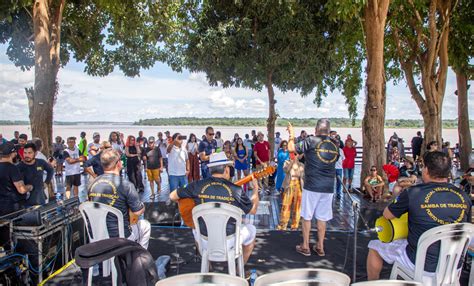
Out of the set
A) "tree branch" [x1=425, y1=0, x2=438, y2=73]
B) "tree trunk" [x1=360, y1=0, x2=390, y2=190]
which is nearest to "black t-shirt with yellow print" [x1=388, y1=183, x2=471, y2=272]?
"tree trunk" [x1=360, y1=0, x2=390, y2=190]

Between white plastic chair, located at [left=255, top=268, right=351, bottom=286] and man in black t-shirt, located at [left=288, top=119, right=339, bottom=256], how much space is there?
293 centimetres

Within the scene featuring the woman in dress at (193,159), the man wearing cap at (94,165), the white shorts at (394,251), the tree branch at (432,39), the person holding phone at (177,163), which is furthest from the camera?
the tree branch at (432,39)

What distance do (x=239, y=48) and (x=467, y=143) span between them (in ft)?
35.3

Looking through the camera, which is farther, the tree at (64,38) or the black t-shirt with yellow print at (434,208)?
the tree at (64,38)

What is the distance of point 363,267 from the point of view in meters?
4.81

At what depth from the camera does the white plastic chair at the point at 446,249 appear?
10.0 ft

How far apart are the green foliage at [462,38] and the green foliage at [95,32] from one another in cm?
1025

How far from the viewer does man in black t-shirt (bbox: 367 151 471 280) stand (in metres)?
3.18

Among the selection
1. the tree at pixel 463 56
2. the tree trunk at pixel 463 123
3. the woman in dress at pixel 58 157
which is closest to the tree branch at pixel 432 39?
the tree at pixel 463 56

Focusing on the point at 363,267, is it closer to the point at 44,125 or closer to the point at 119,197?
the point at 119,197

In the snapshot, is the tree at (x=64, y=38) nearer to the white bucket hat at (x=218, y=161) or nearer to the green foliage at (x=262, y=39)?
the green foliage at (x=262, y=39)

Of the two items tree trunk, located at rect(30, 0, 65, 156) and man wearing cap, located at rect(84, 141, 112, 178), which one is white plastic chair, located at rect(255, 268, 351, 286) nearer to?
man wearing cap, located at rect(84, 141, 112, 178)

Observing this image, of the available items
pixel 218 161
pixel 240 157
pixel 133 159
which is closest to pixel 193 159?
pixel 240 157

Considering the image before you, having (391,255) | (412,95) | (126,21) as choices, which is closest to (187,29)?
(126,21)
